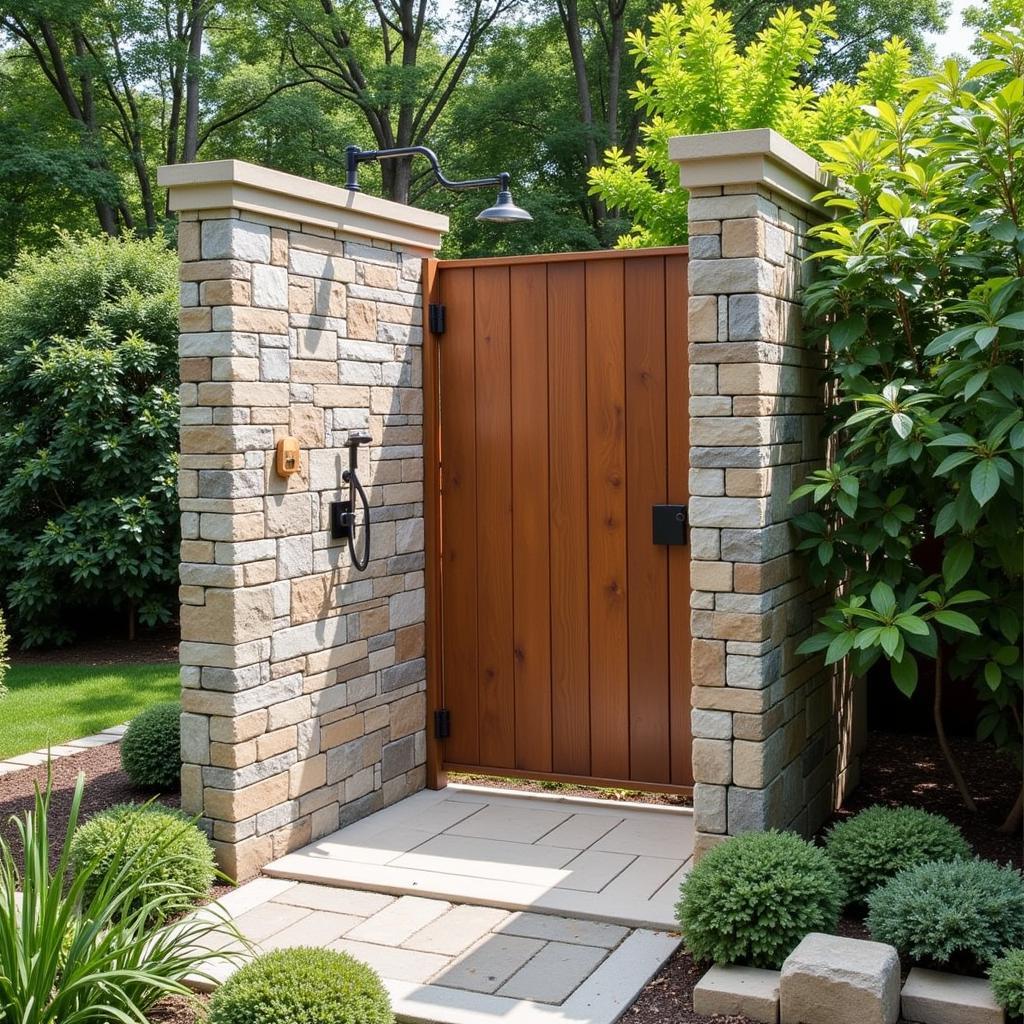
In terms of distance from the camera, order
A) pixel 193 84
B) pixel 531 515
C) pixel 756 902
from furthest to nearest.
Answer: pixel 193 84 → pixel 531 515 → pixel 756 902

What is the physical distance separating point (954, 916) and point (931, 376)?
1622mm

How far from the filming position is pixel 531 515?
4.62 meters

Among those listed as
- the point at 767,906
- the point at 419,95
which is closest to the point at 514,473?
the point at 767,906

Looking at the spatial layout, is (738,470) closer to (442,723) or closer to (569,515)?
(569,515)

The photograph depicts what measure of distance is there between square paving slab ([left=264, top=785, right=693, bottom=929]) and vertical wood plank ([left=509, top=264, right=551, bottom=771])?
34 centimetres

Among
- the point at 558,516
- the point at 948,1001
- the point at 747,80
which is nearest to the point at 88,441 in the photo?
the point at 558,516

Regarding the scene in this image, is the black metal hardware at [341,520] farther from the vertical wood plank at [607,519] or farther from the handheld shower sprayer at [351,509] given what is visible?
the vertical wood plank at [607,519]

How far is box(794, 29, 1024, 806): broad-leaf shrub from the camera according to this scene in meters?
3.21

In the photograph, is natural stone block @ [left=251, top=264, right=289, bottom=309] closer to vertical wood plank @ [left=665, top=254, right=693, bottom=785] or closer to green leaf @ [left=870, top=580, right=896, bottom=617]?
vertical wood plank @ [left=665, top=254, right=693, bottom=785]

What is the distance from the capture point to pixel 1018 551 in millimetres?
3324

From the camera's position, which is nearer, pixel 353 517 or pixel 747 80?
pixel 353 517

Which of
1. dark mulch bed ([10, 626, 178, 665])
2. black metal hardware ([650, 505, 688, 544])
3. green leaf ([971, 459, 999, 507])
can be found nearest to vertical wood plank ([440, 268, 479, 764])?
black metal hardware ([650, 505, 688, 544])

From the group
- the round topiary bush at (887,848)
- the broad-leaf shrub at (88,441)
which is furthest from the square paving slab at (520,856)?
the broad-leaf shrub at (88,441)

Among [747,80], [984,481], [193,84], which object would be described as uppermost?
[193,84]
